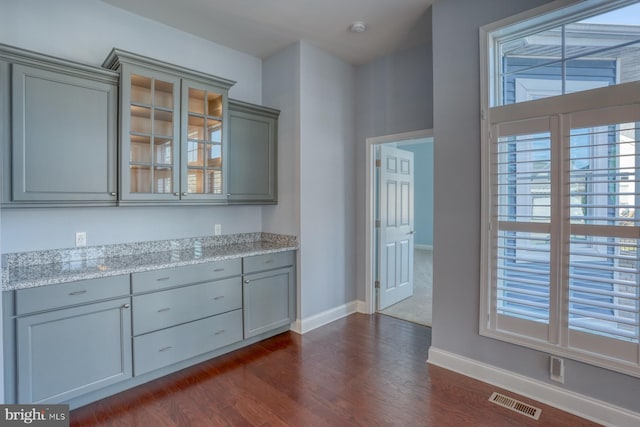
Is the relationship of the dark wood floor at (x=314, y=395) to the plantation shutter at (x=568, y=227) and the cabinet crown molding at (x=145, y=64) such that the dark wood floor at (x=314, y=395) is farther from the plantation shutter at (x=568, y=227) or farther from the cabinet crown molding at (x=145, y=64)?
the cabinet crown molding at (x=145, y=64)

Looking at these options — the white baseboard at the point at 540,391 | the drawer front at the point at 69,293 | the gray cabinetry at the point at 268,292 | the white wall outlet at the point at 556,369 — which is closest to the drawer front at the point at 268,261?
the gray cabinetry at the point at 268,292

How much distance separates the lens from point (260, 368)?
2.75 m

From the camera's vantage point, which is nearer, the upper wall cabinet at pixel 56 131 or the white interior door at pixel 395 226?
the upper wall cabinet at pixel 56 131

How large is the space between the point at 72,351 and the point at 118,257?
0.83 metres

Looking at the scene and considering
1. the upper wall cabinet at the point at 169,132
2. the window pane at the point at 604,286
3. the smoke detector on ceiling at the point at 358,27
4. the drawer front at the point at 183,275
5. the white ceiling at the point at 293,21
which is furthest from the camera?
the smoke detector on ceiling at the point at 358,27

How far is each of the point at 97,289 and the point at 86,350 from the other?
0.39 m

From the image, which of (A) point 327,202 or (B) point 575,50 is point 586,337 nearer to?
(B) point 575,50

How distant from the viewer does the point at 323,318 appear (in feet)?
12.1

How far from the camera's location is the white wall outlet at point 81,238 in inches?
103

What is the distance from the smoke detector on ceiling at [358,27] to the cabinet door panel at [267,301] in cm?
240

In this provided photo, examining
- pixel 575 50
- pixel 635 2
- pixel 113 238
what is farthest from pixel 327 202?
pixel 635 2

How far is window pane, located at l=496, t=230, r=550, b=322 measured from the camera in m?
2.25

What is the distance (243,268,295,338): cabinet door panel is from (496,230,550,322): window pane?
190 cm

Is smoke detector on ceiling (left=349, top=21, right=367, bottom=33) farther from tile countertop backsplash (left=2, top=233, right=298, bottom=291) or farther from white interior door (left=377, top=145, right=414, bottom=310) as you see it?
tile countertop backsplash (left=2, top=233, right=298, bottom=291)
